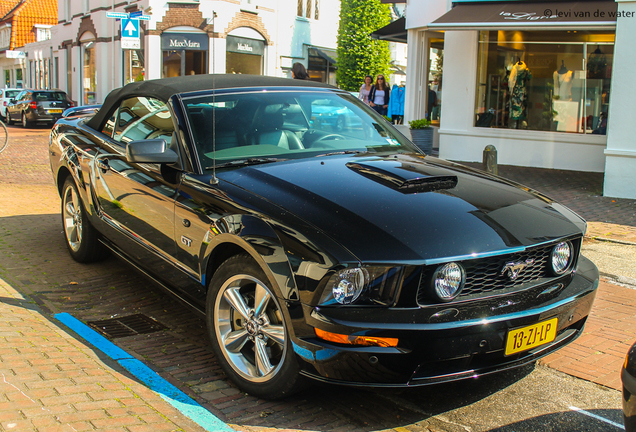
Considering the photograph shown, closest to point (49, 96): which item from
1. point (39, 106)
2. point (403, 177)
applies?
point (39, 106)

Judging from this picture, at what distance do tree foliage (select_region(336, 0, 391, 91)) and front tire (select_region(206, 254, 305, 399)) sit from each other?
3177cm

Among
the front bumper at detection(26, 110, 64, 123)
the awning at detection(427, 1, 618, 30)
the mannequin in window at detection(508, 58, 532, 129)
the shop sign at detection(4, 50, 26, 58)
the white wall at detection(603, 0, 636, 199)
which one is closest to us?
the white wall at detection(603, 0, 636, 199)

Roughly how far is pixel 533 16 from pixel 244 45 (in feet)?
68.7

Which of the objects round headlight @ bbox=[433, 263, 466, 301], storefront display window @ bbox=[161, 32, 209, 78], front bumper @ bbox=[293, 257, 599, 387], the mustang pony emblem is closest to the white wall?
the mustang pony emblem

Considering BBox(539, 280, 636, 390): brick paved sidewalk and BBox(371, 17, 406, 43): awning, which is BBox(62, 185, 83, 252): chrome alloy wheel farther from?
BBox(371, 17, 406, 43): awning

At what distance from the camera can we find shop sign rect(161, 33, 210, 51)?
29625 millimetres

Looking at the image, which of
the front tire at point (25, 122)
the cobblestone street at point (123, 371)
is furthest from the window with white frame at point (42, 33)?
the cobblestone street at point (123, 371)

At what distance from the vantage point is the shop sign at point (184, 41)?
1166 inches

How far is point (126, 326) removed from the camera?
4496 mm

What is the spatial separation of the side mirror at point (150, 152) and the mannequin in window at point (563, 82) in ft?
37.4

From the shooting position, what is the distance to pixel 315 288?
293cm

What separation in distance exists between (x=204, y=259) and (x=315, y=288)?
948 millimetres

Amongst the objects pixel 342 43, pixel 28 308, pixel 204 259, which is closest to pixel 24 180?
pixel 28 308

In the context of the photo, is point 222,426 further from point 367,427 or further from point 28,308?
point 28,308
